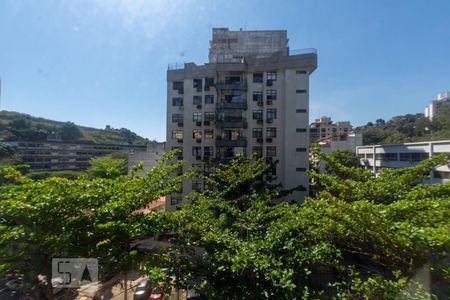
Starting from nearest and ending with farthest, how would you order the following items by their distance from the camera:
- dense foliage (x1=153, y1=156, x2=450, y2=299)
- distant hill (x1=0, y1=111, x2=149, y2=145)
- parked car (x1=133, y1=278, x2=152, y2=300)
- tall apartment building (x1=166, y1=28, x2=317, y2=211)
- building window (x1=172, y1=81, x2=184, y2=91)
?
dense foliage (x1=153, y1=156, x2=450, y2=299), parked car (x1=133, y1=278, x2=152, y2=300), tall apartment building (x1=166, y1=28, x2=317, y2=211), building window (x1=172, y1=81, x2=184, y2=91), distant hill (x1=0, y1=111, x2=149, y2=145)

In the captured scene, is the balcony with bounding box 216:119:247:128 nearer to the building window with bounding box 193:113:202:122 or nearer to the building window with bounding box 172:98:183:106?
the building window with bounding box 193:113:202:122

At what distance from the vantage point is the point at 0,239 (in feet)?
13.8

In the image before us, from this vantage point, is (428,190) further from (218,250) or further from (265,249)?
(218,250)

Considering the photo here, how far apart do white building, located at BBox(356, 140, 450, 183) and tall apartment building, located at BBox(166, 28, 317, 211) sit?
18.1 metres

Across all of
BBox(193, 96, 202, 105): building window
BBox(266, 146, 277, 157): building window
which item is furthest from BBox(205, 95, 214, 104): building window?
BBox(266, 146, 277, 157): building window

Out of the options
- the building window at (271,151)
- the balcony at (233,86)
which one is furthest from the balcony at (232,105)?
the building window at (271,151)

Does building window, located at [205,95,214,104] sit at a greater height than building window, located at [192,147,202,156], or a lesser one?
greater

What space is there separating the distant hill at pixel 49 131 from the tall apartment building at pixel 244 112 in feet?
220

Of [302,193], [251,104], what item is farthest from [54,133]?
[302,193]

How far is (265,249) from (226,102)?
17.1 meters

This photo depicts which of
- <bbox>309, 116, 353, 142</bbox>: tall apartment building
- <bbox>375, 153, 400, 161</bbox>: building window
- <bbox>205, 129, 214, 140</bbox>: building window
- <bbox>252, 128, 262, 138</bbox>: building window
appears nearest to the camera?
<bbox>252, 128, 262, 138</bbox>: building window

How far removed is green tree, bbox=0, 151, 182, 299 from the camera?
430cm

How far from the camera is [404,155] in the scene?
98.0ft

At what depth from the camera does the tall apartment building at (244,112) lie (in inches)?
784
